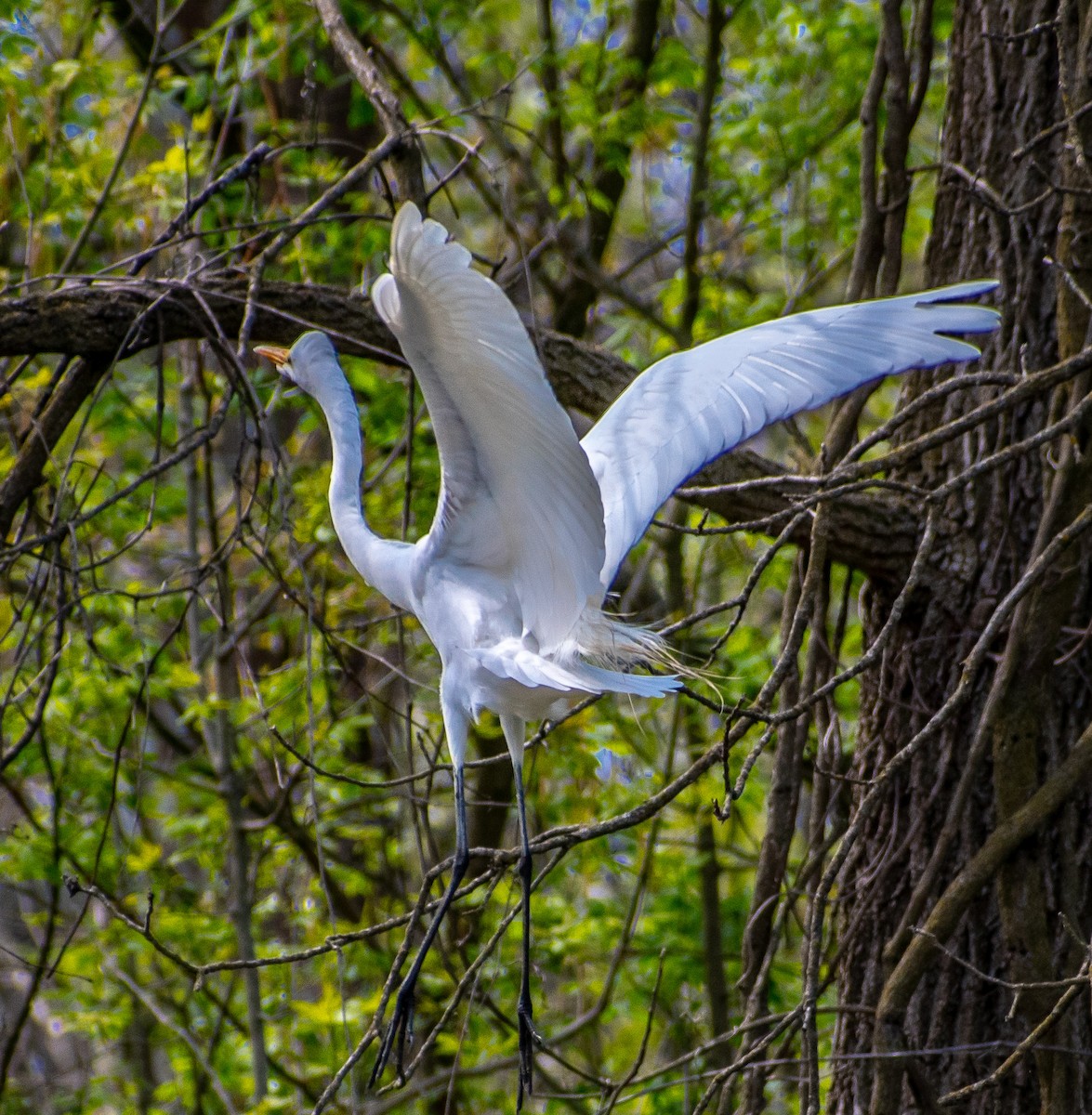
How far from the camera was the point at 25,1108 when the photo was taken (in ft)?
19.3

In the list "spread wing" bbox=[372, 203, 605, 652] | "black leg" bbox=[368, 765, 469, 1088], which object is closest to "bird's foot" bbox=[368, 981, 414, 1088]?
"black leg" bbox=[368, 765, 469, 1088]

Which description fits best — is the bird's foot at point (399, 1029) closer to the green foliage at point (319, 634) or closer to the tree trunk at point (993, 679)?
the tree trunk at point (993, 679)

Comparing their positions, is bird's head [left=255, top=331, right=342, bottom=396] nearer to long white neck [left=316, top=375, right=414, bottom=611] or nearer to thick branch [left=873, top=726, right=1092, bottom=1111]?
long white neck [left=316, top=375, right=414, bottom=611]

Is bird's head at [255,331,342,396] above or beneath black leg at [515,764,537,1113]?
above

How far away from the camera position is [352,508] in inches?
103

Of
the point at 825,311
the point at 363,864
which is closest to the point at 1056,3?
the point at 825,311

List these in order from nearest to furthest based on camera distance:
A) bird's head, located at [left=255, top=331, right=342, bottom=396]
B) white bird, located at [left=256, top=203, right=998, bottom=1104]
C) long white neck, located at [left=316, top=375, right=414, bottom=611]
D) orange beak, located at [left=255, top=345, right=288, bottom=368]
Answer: white bird, located at [left=256, top=203, right=998, bottom=1104]
long white neck, located at [left=316, top=375, right=414, bottom=611]
bird's head, located at [left=255, top=331, right=342, bottom=396]
orange beak, located at [left=255, top=345, right=288, bottom=368]

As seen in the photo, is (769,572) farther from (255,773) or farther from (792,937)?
(255,773)

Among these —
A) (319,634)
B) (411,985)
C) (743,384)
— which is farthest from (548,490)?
(319,634)

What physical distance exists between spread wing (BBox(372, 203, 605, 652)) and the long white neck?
18cm

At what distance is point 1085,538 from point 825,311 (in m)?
0.77

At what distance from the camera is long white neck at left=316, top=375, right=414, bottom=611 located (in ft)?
8.19

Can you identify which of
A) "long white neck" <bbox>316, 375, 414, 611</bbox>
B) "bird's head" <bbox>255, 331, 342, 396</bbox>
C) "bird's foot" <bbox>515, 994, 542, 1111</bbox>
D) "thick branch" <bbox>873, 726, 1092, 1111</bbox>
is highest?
"bird's head" <bbox>255, 331, 342, 396</bbox>

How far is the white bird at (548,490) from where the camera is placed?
6.73ft
